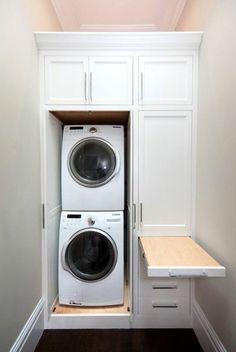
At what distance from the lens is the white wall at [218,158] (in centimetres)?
137

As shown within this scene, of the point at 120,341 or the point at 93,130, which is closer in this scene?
the point at 120,341

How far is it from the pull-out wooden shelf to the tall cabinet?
101mm

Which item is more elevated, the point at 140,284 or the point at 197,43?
the point at 197,43

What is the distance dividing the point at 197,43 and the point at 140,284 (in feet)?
6.80

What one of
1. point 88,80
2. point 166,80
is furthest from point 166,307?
point 88,80

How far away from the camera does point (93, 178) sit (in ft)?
7.19

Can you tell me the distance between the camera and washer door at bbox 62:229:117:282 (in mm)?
2088

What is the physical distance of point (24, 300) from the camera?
5.16 feet

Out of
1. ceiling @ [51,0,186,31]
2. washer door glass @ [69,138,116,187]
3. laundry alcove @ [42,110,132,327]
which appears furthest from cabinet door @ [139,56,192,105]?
ceiling @ [51,0,186,31]

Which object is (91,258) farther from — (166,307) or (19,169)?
(19,169)

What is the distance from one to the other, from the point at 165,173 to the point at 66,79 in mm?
1144

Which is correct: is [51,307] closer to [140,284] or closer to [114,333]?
[114,333]

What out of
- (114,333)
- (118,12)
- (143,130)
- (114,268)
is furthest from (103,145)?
(114,333)

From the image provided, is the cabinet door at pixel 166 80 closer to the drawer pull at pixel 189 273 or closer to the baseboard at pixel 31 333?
the drawer pull at pixel 189 273
